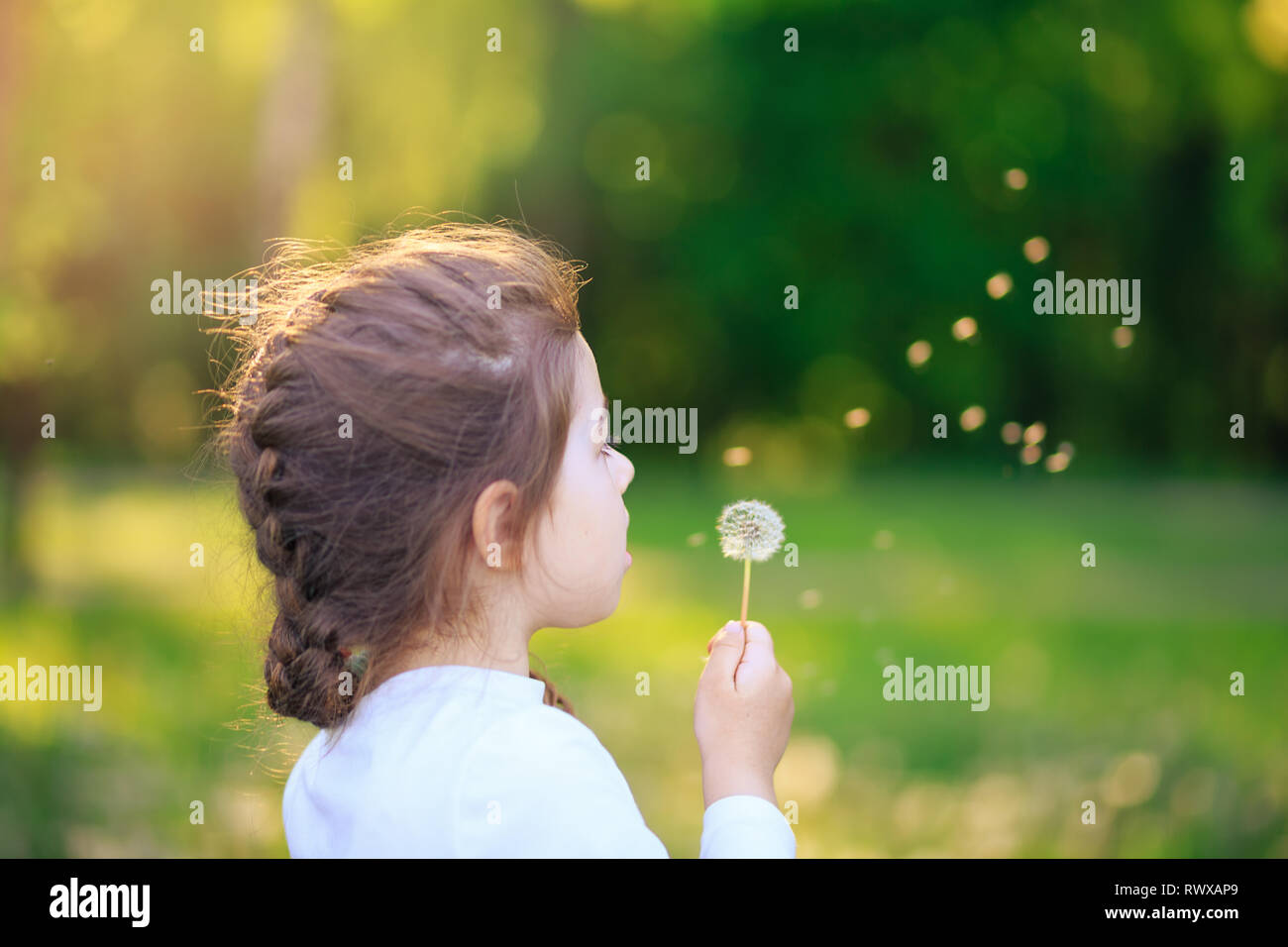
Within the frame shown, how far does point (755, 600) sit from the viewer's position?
24.4 feet

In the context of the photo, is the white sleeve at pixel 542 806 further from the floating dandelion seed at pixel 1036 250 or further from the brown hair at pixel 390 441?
the floating dandelion seed at pixel 1036 250

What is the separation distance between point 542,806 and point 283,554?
0.54 m

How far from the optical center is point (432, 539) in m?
1.50

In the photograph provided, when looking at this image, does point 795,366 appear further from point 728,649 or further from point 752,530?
point 728,649

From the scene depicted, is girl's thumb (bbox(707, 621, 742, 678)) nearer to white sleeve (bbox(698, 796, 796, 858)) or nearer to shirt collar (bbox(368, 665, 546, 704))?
white sleeve (bbox(698, 796, 796, 858))

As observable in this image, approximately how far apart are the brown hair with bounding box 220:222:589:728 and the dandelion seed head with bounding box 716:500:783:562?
575 mm

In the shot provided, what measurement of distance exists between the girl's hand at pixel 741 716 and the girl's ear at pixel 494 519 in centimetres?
40

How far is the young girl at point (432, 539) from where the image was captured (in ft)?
4.55

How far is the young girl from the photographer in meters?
1.39

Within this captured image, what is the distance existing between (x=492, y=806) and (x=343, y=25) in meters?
12.2

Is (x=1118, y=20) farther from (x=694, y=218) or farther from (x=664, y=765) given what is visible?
(x=664, y=765)

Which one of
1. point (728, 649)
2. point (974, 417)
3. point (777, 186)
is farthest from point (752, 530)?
point (777, 186)

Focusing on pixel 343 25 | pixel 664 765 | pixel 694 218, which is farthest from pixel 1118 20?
pixel 664 765

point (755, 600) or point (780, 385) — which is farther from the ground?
point (780, 385)
